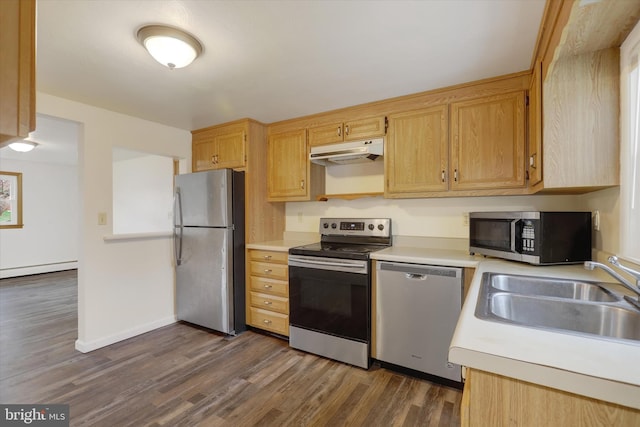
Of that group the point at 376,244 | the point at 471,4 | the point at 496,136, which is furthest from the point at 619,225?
the point at 376,244

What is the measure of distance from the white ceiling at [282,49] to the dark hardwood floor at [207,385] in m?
2.21

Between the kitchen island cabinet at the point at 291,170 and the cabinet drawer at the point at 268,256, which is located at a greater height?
the kitchen island cabinet at the point at 291,170

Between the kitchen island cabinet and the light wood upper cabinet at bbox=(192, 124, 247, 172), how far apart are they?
0.32 m

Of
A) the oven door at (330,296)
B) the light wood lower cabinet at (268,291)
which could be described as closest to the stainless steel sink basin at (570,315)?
the oven door at (330,296)

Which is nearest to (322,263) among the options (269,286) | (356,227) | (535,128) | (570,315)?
(356,227)

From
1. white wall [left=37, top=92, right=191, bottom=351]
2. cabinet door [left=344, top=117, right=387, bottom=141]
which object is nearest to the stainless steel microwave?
cabinet door [left=344, top=117, right=387, bottom=141]

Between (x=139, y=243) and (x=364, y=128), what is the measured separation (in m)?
2.54

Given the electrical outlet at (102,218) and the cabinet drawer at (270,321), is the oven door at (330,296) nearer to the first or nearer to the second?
the cabinet drawer at (270,321)

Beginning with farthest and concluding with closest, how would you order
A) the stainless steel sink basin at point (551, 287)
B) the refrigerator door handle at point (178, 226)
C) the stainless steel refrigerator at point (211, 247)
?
the refrigerator door handle at point (178, 226) → the stainless steel refrigerator at point (211, 247) → the stainless steel sink basin at point (551, 287)

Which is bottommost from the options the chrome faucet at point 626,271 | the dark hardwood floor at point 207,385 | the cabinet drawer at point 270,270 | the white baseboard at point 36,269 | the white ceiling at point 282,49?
the dark hardwood floor at point 207,385

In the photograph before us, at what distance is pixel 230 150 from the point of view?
3084mm

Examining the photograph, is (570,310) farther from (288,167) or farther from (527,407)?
(288,167)

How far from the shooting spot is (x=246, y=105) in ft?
8.54

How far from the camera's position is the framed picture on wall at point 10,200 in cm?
524
